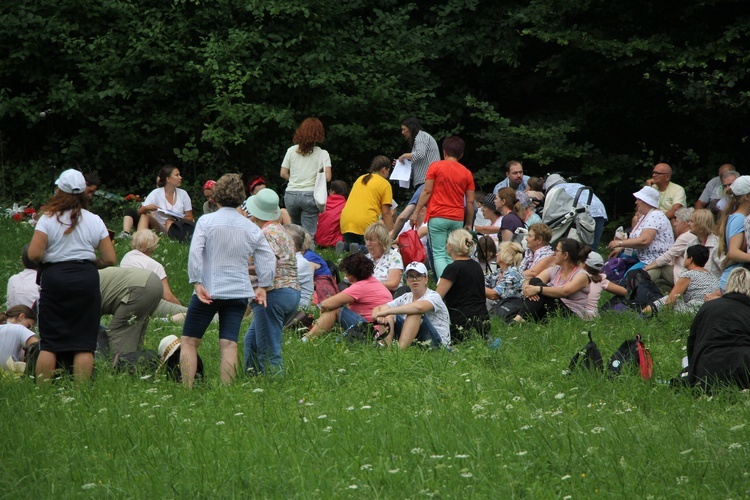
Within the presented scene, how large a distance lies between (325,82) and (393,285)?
8259mm

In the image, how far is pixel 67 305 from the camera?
23.2 ft

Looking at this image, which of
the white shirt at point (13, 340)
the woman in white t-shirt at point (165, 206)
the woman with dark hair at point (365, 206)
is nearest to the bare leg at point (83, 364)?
the white shirt at point (13, 340)

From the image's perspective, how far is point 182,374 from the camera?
286 inches

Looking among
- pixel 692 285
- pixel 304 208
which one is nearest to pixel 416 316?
pixel 692 285

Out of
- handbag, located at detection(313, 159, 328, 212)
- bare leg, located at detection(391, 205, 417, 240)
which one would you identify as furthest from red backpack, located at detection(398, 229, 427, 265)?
handbag, located at detection(313, 159, 328, 212)

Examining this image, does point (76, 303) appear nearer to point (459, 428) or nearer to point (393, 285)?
point (459, 428)

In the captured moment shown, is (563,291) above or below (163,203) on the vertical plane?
below

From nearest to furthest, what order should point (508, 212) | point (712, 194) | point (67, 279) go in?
1. point (67, 279)
2. point (508, 212)
3. point (712, 194)

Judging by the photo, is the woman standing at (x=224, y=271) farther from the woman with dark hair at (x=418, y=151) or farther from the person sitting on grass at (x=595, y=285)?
the woman with dark hair at (x=418, y=151)

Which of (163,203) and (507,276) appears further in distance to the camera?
(163,203)

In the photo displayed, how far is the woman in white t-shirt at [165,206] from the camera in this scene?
14.8 m

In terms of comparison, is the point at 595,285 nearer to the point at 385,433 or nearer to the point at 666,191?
the point at 666,191

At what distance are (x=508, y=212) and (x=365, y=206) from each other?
1889 mm

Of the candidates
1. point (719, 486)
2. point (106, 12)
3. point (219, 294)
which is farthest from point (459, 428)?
point (106, 12)
